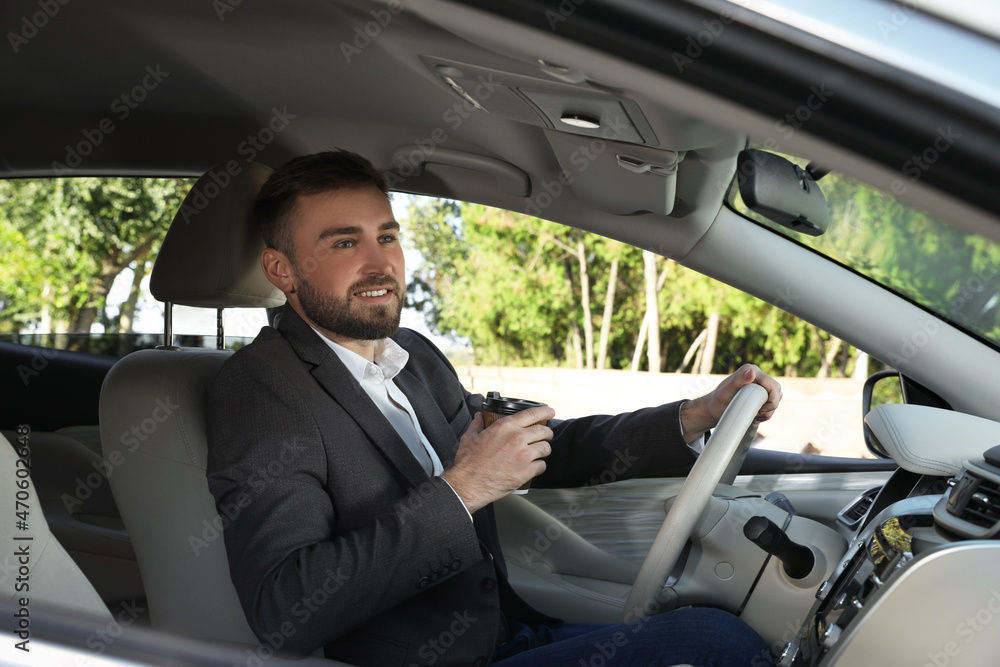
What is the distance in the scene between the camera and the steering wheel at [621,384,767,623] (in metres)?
1.31

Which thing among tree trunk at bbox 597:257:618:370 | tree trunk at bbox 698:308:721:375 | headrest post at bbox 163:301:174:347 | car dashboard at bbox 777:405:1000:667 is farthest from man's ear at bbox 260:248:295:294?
tree trunk at bbox 597:257:618:370

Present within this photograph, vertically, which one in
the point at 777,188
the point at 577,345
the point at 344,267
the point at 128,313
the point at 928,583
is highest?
the point at 777,188

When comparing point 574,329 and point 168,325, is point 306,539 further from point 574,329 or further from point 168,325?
point 574,329

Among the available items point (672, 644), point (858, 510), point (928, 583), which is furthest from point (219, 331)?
point (928, 583)

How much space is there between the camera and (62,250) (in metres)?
8.81

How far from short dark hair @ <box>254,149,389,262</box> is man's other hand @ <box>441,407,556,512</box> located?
64 cm

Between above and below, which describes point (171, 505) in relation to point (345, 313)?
below

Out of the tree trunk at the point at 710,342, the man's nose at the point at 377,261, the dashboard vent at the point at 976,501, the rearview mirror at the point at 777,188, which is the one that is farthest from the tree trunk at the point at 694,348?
the dashboard vent at the point at 976,501

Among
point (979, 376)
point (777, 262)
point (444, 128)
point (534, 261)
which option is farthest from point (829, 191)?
point (534, 261)

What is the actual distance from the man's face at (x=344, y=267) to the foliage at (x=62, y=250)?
3.90 m

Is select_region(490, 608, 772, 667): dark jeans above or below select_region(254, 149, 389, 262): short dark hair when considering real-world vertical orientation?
below

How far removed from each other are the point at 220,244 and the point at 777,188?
43.8 inches

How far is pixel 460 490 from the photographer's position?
4.20 ft

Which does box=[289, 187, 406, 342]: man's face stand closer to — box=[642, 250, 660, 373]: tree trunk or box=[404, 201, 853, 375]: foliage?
box=[642, 250, 660, 373]: tree trunk
